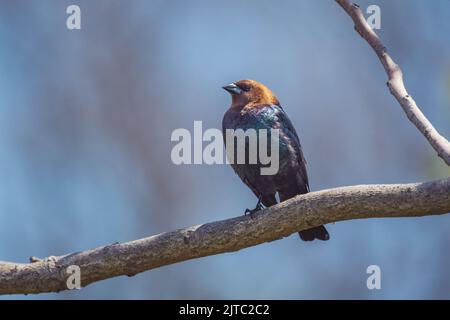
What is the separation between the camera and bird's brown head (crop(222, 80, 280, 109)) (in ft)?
15.9

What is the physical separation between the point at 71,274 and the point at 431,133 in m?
1.74

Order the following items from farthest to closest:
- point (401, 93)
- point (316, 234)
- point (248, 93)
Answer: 1. point (248, 93)
2. point (316, 234)
3. point (401, 93)

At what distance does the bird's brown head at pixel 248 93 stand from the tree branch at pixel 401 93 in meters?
1.35

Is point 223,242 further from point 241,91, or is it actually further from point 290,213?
point 241,91

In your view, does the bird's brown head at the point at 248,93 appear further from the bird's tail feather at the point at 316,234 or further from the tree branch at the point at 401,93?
the tree branch at the point at 401,93

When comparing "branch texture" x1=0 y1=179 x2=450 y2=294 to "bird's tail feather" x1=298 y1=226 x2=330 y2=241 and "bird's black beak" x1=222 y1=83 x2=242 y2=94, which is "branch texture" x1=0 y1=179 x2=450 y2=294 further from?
"bird's black beak" x1=222 y1=83 x2=242 y2=94

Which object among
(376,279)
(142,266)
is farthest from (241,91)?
(142,266)

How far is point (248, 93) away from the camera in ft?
16.0

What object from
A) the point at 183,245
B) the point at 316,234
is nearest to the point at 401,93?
the point at 183,245

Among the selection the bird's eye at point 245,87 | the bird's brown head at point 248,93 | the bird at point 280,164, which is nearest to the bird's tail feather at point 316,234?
the bird at point 280,164

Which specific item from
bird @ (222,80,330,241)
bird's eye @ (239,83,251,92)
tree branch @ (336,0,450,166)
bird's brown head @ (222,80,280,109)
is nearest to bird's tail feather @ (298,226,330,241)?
bird @ (222,80,330,241)

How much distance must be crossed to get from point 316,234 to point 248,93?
1050 millimetres

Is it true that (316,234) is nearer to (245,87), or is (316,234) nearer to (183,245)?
(245,87)

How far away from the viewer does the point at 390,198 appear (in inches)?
123
